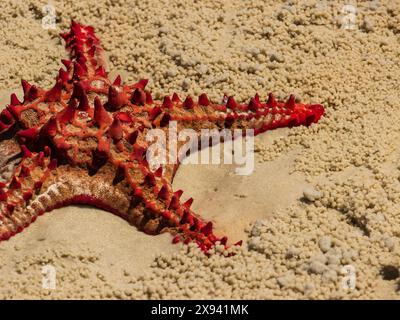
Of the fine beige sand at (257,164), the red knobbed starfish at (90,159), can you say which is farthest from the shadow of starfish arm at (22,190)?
the fine beige sand at (257,164)

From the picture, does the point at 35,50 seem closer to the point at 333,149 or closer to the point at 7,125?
the point at 7,125

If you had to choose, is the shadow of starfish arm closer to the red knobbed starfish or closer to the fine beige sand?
the red knobbed starfish

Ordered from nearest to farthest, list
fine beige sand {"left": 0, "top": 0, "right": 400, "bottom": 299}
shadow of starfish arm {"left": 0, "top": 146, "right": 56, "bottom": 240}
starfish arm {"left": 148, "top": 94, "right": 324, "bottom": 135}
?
fine beige sand {"left": 0, "top": 0, "right": 400, "bottom": 299} → shadow of starfish arm {"left": 0, "top": 146, "right": 56, "bottom": 240} → starfish arm {"left": 148, "top": 94, "right": 324, "bottom": 135}

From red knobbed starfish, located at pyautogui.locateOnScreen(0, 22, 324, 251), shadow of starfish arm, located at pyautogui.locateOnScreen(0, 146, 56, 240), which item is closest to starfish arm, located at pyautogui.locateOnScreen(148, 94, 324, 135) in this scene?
red knobbed starfish, located at pyautogui.locateOnScreen(0, 22, 324, 251)

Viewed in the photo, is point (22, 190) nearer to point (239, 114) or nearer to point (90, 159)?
point (90, 159)

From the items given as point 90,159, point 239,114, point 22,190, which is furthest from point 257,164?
point 22,190

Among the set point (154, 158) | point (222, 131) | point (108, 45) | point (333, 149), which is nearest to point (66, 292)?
point (154, 158)
